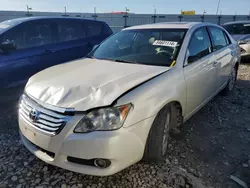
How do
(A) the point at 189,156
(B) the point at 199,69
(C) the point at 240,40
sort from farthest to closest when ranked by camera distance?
(C) the point at 240,40 < (B) the point at 199,69 < (A) the point at 189,156

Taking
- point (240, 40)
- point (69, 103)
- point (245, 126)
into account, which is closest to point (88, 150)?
point (69, 103)

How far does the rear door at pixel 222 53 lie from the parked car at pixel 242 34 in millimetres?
3554

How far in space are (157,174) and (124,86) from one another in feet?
3.30

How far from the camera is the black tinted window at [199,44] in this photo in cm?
301

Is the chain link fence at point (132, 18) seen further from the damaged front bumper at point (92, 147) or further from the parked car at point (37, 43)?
the damaged front bumper at point (92, 147)

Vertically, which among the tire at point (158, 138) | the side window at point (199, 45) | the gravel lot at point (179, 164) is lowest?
the gravel lot at point (179, 164)

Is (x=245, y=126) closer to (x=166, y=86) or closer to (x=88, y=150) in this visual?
(x=166, y=86)

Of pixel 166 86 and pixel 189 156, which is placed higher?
pixel 166 86

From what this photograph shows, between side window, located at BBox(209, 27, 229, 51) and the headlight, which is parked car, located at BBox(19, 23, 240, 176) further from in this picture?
side window, located at BBox(209, 27, 229, 51)

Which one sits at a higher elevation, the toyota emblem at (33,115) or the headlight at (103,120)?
the headlight at (103,120)

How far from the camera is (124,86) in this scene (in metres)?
2.10

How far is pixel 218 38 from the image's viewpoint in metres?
4.15

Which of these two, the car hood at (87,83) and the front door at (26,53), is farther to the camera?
the front door at (26,53)

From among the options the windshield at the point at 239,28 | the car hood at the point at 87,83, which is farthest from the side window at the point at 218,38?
the windshield at the point at 239,28
